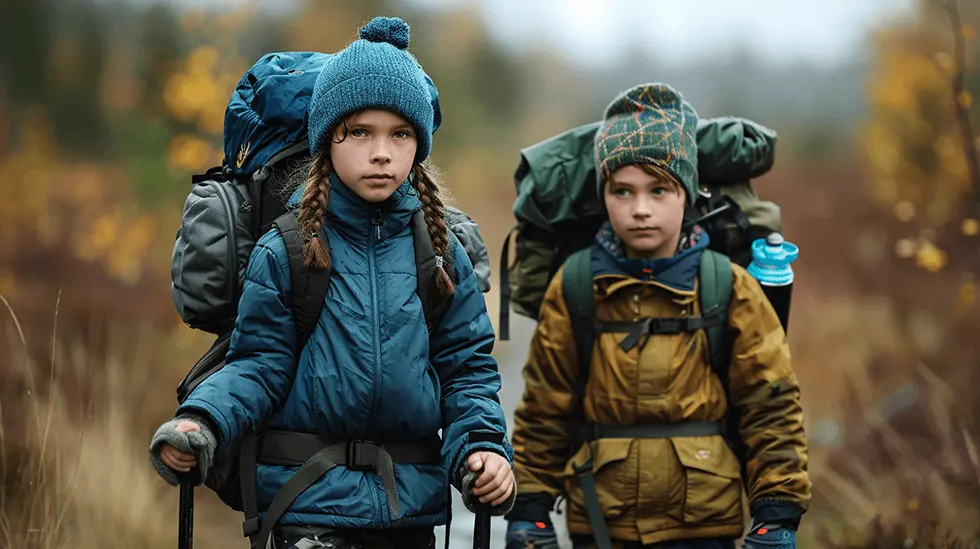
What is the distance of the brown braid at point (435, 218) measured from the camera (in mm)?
3773

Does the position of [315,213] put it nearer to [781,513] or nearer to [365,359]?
[365,359]

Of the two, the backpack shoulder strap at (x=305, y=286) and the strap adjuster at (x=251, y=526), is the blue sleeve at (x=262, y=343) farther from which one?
the strap adjuster at (x=251, y=526)

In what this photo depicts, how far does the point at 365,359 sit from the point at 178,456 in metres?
0.62

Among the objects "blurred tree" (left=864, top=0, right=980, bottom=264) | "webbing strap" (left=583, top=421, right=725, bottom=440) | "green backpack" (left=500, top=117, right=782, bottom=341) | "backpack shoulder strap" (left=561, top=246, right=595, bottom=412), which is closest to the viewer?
"webbing strap" (left=583, top=421, right=725, bottom=440)

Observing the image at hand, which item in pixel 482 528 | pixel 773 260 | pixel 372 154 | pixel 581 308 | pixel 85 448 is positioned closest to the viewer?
pixel 482 528

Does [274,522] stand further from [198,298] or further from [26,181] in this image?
[26,181]

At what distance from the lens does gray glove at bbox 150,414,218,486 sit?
3.21 metres

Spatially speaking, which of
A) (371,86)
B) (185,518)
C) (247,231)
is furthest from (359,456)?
(371,86)

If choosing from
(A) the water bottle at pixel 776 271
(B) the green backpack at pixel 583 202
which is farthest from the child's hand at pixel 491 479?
(A) the water bottle at pixel 776 271

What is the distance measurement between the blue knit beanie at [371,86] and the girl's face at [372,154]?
0.04 metres

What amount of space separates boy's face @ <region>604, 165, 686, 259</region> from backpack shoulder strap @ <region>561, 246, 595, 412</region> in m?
0.21

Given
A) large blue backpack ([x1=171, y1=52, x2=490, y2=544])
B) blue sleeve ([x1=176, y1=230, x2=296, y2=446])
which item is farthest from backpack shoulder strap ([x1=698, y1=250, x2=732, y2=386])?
blue sleeve ([x1=176, y1=230, x2=296, y2=446])

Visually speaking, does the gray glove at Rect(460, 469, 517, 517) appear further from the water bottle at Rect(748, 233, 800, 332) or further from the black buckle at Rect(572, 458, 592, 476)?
the water bottle at Rect(748, 233, 800, 332)

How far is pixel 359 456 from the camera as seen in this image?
362cm
